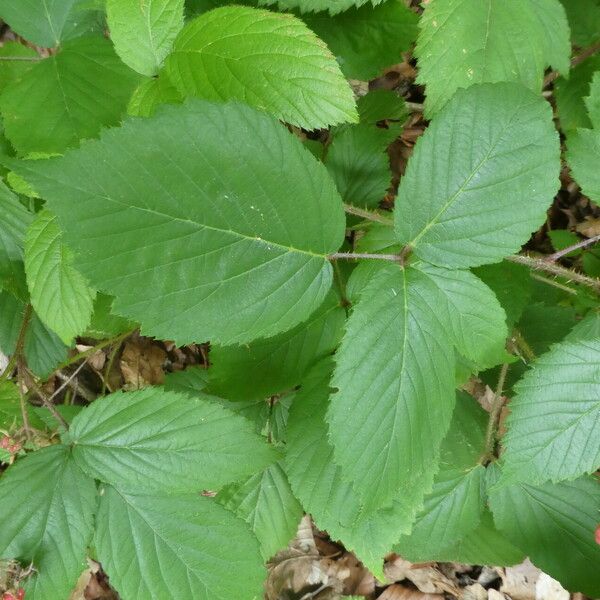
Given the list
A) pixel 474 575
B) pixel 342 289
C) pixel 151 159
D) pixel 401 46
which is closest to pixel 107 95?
pixel 151 159

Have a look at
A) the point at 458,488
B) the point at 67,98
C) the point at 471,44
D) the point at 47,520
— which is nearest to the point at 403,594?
the point at 458,488

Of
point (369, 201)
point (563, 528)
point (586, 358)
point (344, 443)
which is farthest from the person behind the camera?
point (369, 201)

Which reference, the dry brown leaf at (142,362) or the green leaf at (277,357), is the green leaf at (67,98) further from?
the dry brown leaf at (142,362)

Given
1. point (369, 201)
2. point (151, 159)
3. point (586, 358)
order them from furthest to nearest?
point (369, 201), point (586, 358), point (151, 159)

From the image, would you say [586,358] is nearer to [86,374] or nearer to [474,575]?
[474,575]

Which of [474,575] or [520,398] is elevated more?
[520,398]

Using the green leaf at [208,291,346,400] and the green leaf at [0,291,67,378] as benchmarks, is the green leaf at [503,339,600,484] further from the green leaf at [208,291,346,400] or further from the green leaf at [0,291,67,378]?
the green leaf at [0,291,67,378]
